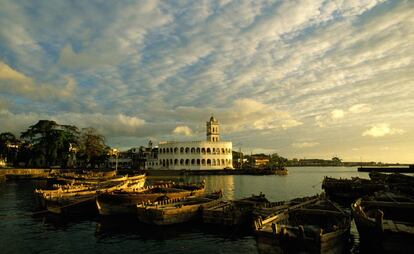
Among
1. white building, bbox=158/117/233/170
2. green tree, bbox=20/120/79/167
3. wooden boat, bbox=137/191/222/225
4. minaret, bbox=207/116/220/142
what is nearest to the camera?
wooden boat, bbox=137/191/222/225

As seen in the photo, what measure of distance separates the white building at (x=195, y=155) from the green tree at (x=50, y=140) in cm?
3591

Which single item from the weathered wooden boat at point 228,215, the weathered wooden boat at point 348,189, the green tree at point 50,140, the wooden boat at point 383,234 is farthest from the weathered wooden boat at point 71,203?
the green tree at point 50,140

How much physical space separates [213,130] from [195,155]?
17.7 meters

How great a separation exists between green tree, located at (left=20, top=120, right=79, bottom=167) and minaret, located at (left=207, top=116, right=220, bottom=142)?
181 feet

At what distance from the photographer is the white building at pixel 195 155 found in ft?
407

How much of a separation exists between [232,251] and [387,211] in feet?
43.1

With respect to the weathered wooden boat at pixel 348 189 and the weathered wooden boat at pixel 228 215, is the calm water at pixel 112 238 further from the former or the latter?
the weathered wooden boat at pixel 348 189

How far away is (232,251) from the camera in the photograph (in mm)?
20344

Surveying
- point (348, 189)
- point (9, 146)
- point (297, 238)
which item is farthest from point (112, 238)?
point (9, 146)

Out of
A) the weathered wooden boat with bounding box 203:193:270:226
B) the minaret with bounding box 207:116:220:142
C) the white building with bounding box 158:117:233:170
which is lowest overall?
the weathered wooden boat with bounding box 203:193:270:226

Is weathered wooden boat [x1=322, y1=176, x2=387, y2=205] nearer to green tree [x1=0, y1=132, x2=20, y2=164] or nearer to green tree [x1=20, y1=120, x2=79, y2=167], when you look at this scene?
green tree [x1=20, y1=120, x2=79, y2=167]

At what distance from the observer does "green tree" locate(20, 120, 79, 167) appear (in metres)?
101

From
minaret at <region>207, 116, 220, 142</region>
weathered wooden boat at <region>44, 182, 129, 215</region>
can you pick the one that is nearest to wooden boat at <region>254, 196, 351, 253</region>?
weathered wooden boat at <region>44, 182, 129, 215</region>

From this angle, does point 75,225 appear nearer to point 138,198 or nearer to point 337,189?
point 138,198
